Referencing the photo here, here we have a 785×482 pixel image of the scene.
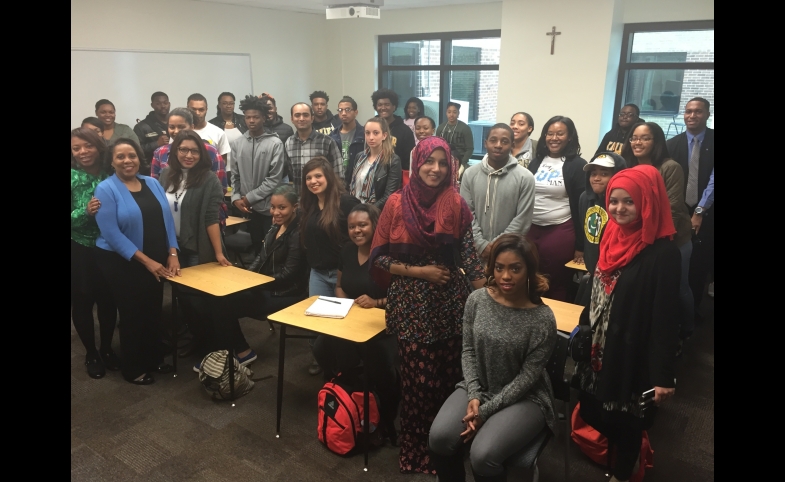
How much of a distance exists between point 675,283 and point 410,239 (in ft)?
3.45

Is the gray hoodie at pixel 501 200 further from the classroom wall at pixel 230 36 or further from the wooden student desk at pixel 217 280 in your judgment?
the classroom wall at pixel 230 36

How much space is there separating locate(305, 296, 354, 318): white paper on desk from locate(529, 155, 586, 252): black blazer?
1660mm

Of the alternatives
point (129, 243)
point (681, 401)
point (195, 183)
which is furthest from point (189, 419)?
point (681, 401)

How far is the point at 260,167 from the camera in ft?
14.2

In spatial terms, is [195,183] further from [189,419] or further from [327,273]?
[189,419]

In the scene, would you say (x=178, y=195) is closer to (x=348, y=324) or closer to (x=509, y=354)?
(x=348, y=324)

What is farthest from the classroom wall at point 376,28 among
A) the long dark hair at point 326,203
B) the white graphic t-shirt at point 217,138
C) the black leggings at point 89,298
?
the black leggings at point 89,298

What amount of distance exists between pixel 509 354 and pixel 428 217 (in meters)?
0.67

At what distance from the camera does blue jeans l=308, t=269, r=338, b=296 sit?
126 inches

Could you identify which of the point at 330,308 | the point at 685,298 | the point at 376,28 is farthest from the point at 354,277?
the point at 376,28

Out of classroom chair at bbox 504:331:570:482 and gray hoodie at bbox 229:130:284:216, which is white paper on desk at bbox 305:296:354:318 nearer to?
classroom chair at bbox 504:331:570:482

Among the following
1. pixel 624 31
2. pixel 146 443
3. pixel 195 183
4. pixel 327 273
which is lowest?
pixel 146 443
